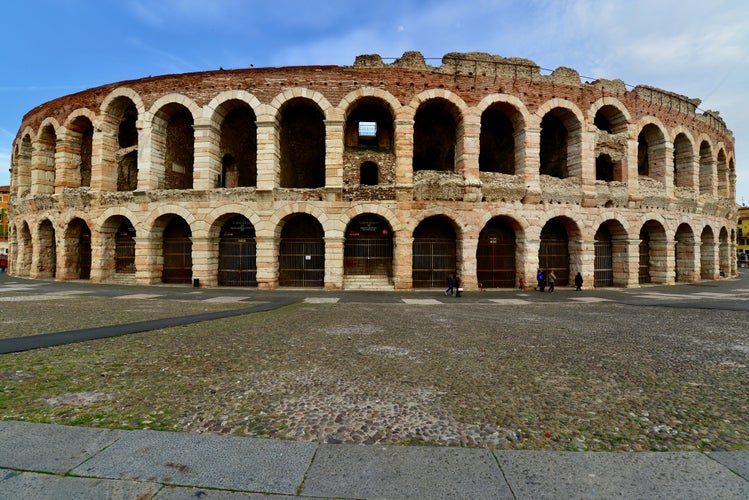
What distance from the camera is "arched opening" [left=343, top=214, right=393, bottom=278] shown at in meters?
16.9

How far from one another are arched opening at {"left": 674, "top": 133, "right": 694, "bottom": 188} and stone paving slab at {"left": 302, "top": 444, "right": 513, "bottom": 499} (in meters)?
26.7

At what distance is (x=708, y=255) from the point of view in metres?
21.7

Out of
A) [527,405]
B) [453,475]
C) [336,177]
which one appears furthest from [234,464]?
[336,177]

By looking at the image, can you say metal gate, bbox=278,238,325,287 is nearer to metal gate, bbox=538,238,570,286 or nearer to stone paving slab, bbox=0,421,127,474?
metal gate, bbox=538,238,570,286

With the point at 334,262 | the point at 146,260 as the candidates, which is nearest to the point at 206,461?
the point at 334,262

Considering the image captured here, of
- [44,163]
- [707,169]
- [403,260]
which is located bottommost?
[403,260]

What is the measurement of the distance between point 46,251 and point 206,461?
90.1ft

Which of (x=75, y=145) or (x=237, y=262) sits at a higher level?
(x=75, y=145)

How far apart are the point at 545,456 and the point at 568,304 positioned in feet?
35.2

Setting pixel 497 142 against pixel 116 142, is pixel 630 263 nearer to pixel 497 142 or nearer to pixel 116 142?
pixel 497 142

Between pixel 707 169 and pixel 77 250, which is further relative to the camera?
pixel 707 169

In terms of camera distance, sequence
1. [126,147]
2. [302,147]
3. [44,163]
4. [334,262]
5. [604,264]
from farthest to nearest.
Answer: [302,147] → [44,163] → [126,147] → [604,264] → [334,262]

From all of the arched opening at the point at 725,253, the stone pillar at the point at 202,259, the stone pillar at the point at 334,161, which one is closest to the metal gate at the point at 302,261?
the stone pillar at the point at 334,161

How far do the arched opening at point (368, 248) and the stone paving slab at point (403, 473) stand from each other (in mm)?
14519
